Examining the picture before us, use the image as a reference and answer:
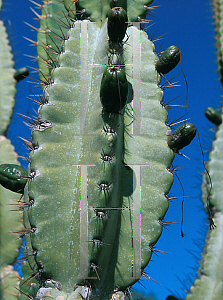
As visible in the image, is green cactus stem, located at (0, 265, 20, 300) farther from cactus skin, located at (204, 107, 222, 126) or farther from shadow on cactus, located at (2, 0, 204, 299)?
cactus skin, located at (204, 107, 222, 126)

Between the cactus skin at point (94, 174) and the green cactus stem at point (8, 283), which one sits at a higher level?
the cactus skin at point (94, 174)

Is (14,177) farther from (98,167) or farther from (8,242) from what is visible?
(8,242)

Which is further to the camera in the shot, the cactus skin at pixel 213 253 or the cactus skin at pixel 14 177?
the cactus skin at pixel 213 253

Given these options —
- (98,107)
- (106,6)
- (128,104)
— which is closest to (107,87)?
(98,107)

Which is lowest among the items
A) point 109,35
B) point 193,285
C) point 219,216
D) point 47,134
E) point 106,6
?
point 193,285

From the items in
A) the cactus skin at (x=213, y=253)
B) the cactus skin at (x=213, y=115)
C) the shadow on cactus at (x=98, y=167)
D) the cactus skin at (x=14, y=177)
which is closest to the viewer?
the shadow on cactus at (x=98, y=167)

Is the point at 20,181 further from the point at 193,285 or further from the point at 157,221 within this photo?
the point at 193,285

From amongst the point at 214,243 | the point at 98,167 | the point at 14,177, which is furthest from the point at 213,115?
the point at 14,177

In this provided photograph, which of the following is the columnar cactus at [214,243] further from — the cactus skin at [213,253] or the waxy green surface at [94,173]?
the waxy green surface at [94,173]

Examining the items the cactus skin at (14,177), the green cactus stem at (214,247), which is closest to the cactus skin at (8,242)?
the cactus skin at (14,177)
